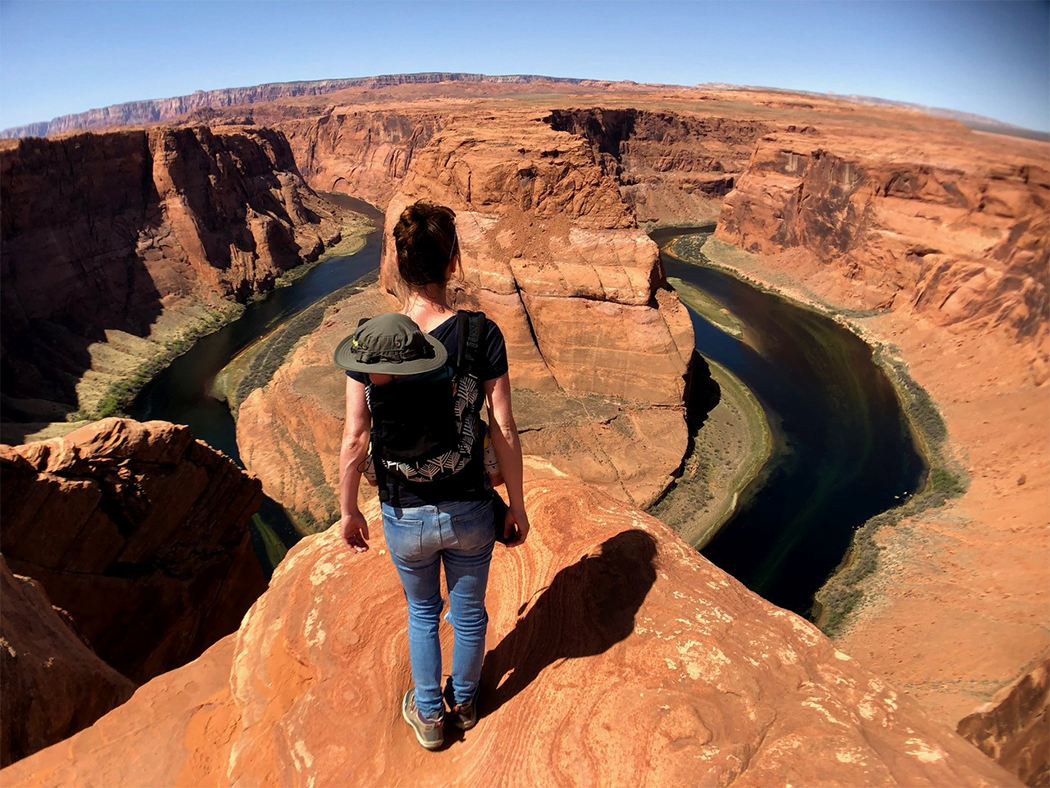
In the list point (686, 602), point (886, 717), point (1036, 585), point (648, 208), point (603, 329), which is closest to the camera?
point (886, 717)

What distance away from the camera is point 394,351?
11.2 feet

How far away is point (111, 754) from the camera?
4.95 m

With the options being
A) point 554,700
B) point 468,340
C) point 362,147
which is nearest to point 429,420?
point 468,340

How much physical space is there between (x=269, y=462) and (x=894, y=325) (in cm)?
3893

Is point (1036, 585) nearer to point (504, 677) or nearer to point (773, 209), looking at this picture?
point (504, 677)

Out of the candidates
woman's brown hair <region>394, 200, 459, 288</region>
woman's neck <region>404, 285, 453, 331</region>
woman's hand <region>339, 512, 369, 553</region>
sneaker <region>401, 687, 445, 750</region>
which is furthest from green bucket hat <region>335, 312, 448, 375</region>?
sneaker <region>401, 687, 445, 750</region>

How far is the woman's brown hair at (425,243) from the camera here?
3662 mm

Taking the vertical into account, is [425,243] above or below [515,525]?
above

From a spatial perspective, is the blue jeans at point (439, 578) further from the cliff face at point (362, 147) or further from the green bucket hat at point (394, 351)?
the cliff face at point (362, 147)

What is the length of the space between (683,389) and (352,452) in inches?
861

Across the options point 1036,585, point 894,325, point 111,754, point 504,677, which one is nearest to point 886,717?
point 504,677

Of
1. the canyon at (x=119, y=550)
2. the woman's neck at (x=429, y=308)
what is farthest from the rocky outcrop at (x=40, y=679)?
the woman's neck at (x=429, y=308)

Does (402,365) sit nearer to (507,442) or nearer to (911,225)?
(507,442)

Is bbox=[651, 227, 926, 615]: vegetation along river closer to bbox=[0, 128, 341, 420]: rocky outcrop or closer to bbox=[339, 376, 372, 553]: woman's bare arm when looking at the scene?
bbox=[339, 376, 372, 553]: woman's bare arm
